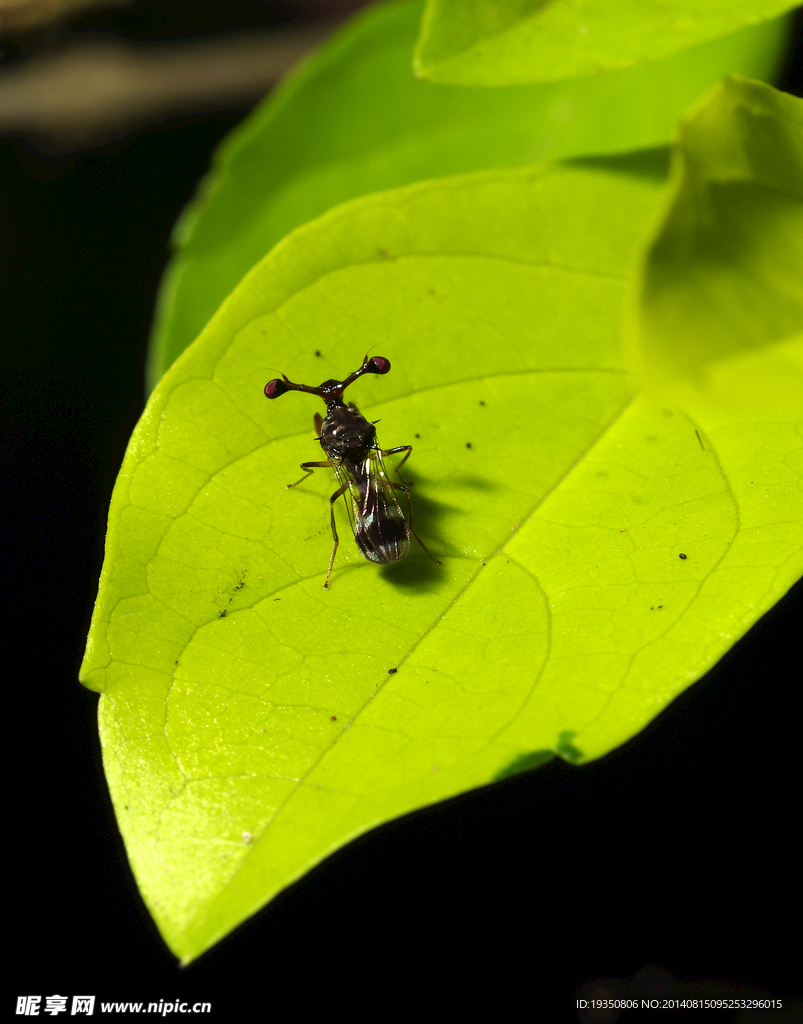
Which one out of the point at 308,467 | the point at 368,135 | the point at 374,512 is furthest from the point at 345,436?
the point at 368,135

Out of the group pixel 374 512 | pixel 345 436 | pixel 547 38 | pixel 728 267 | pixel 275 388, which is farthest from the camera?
pixel 345 436

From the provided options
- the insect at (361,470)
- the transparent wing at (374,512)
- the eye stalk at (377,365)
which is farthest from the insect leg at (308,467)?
the eye stalk at (377,365)

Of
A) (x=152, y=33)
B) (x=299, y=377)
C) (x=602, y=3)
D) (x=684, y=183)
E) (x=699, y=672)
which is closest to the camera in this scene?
(x=684, y=183)

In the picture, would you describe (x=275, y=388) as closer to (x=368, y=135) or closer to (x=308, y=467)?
(x=308, y=467)

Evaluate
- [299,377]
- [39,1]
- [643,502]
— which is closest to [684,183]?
[643,502]

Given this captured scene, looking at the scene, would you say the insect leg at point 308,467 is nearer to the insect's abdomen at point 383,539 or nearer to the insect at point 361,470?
the insect at point 361,470

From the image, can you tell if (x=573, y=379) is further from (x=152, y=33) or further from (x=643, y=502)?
(x=152, y=33)
